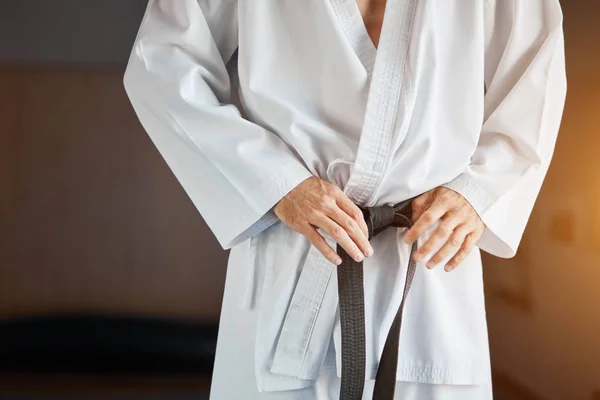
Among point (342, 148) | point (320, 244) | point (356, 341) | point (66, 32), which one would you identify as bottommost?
point (356, 341)

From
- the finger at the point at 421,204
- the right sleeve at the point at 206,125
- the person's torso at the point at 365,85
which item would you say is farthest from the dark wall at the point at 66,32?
the finger at the point at 421,204

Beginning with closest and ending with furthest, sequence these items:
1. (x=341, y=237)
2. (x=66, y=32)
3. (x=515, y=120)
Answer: (x=341, y=237) < (x=515, y=120) < (x=66, y=32)

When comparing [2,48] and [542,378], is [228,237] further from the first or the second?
[542,378]

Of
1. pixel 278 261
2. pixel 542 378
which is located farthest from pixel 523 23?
pixel 542 378

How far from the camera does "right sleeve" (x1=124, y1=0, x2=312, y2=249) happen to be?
80cm

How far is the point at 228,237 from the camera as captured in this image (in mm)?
833

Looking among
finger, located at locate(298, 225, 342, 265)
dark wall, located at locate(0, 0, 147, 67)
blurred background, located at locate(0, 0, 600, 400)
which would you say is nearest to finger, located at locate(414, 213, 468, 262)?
finger, located at locate(298, 225, 342, 265)

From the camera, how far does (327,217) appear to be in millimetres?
765

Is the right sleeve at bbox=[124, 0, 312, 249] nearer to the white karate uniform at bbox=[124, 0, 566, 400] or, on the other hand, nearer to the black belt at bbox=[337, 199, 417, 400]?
the white karate uniform at bbox=[124, 0, 566, 400]

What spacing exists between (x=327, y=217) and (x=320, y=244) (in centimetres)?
3

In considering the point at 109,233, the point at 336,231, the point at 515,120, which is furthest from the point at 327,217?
the point at 109,233

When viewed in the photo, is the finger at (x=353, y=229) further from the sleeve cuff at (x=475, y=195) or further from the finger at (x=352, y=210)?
the sleeve cuff at (x=475, y=195)

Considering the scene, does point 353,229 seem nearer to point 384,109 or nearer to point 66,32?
point 384,109

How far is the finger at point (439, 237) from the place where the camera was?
0.79 m
